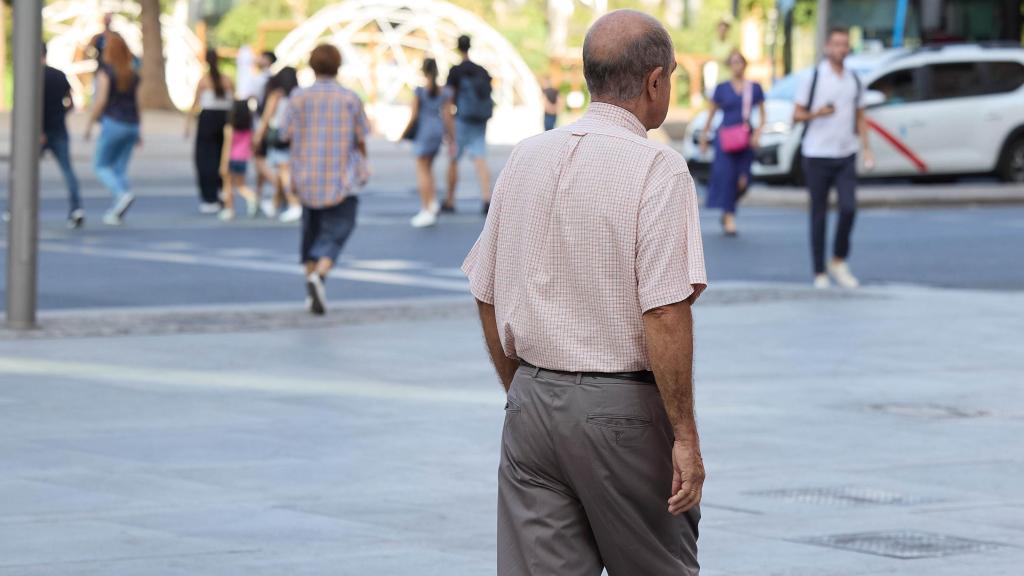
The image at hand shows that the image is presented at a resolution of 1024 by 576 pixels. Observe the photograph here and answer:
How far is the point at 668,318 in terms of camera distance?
12.7 ft

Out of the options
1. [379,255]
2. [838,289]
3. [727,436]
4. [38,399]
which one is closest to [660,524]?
[727,436]

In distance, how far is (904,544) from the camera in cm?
634

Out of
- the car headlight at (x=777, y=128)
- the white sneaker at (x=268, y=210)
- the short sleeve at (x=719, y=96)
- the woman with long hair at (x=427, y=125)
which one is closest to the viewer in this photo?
the short sleeve at (x=719, y=96)

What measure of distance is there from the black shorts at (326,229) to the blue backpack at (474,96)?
Answer: 9.11 metres

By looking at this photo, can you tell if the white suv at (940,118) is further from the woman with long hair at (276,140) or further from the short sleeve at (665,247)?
the short sleeve at (665,247)

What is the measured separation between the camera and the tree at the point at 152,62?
46094mm

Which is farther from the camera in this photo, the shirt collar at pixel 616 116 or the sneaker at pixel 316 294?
the sneaker at pixel 316 294

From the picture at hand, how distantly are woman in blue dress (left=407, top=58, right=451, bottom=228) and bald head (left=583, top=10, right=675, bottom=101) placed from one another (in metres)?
16.6

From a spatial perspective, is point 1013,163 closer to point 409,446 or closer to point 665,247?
point 409,446

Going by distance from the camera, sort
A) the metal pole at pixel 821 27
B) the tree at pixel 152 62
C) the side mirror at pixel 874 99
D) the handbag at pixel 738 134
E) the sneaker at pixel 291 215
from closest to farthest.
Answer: the handbag at pixel 738 134 < the sneaker at pixel 291 215 < the side mirror at pixel 874 99 < the metal pole at pixel 821 27 < the tree at pixel 152 62

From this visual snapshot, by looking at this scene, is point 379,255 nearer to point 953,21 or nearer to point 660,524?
point 660,524

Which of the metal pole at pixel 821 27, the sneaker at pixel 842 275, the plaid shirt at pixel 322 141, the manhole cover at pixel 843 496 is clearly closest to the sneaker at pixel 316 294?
the plaid shirt at pixel 322 141

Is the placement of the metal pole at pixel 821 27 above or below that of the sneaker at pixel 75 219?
above

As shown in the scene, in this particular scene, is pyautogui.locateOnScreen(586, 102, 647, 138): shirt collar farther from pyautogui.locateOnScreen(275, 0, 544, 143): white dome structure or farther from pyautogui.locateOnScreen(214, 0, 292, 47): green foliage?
Result: pyautogui.locateOnScreen(214, 0, 292, 47): green foliage
